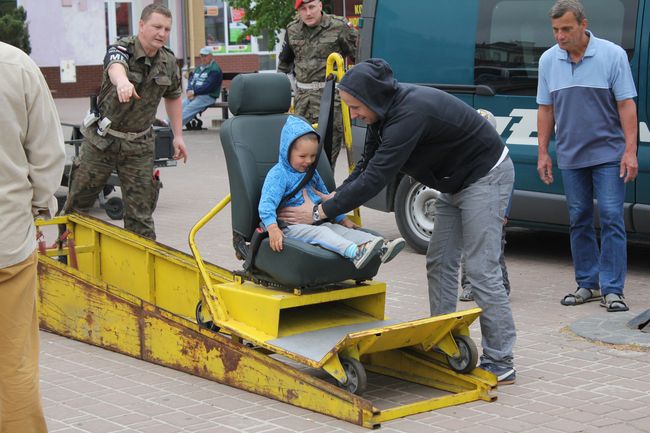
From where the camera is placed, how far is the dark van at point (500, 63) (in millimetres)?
8672

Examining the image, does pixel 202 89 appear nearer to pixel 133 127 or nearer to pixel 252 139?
pixel 133 127

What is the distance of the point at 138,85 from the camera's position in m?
8.20

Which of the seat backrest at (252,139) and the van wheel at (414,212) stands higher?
the seat backrest at (252,139)

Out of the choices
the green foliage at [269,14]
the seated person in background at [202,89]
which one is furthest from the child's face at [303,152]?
the seated person in background at [202,89]

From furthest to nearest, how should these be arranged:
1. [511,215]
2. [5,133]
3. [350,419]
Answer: [511,215] < [350,419] < [5,133]

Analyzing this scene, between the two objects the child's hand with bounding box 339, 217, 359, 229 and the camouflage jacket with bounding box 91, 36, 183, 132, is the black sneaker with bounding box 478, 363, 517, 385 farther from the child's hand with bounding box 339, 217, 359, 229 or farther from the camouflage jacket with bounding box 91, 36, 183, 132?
the camouflage jacket with bounding box 91, 36, 183, 132

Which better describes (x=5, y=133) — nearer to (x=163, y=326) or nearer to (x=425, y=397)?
(x=163, y=326)

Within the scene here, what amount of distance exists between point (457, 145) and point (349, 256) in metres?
0.80

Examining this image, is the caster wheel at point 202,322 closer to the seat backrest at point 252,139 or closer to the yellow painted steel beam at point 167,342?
the yellow painted steel beam at point 167,342

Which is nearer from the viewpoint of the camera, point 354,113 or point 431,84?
point 354,113

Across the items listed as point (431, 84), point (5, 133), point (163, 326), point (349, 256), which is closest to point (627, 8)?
point (431, 84)

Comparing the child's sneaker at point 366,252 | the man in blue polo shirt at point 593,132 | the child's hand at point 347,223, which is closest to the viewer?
the child's sneaker at point 366,252

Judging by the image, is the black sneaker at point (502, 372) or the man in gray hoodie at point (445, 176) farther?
the black sneaker at point (502, 372)

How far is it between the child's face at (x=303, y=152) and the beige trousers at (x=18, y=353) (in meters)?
1.87
